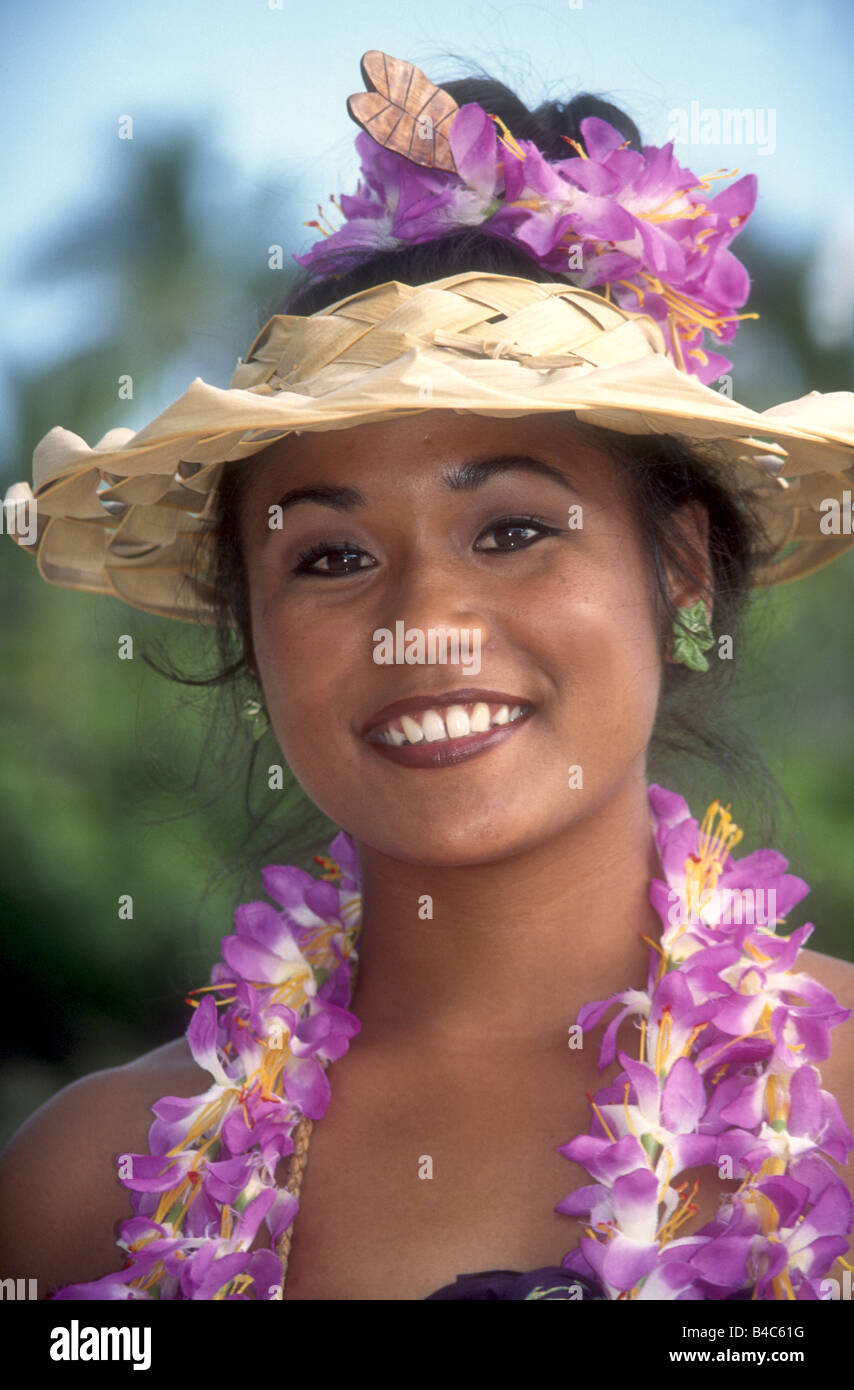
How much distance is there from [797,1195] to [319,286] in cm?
140

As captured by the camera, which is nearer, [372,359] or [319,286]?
[372,359]

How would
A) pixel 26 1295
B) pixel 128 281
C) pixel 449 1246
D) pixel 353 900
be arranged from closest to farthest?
pixel 449 1246
pixel 26 1295
pixel 353 900
pixel 128 281

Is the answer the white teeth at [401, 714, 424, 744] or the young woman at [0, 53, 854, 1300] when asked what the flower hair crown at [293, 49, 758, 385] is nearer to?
the young woman at [0, 53, 854, 1300]

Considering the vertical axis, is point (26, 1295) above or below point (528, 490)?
below

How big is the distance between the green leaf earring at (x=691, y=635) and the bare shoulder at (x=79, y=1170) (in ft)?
3.22

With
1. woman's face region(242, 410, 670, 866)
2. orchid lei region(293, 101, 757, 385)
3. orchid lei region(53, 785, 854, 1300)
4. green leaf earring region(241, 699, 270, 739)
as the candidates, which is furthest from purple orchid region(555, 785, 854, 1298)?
orchid lei region(293, 101, 757, 385)

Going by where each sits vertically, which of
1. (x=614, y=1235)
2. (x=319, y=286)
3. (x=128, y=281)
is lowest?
(x=614, y=1235)

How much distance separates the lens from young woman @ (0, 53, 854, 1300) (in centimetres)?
160

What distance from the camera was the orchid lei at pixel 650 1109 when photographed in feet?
5.08

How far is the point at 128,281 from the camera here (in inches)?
144

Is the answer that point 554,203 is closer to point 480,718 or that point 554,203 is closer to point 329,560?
point 329,560

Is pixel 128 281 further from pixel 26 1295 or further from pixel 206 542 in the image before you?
pixel 26 1295
